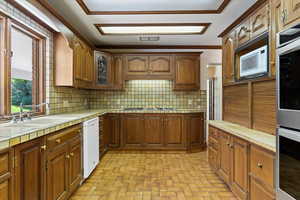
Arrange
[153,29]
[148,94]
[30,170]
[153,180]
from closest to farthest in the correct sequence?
[30,170], [153,180], [153,29], [148,94]

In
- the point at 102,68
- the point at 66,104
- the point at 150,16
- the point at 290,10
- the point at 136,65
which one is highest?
the point at 150,16

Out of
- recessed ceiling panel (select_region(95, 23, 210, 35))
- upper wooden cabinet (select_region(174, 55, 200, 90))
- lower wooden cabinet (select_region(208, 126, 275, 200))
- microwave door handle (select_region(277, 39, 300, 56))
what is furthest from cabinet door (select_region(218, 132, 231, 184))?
upper wooden cabinet (select_region(174, 55, 200, 90))

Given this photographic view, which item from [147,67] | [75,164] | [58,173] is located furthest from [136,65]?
[58,173]

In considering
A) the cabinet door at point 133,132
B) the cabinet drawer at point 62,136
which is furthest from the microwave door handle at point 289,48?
the cabinet door at point 133,132

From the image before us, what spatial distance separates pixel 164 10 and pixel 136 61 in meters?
2.01

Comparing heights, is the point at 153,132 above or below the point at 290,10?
below

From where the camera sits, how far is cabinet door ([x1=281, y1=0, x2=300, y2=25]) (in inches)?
54.5

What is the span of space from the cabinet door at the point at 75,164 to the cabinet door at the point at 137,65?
8.42 ft

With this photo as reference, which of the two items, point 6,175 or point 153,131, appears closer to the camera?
point 6,175

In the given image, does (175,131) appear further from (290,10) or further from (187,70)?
(290,10)

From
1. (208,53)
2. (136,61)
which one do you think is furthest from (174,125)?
(208,53)

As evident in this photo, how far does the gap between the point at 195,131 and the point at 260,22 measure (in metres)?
2.93

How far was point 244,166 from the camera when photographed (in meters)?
2.23

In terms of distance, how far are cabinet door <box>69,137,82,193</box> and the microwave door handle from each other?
225cm
